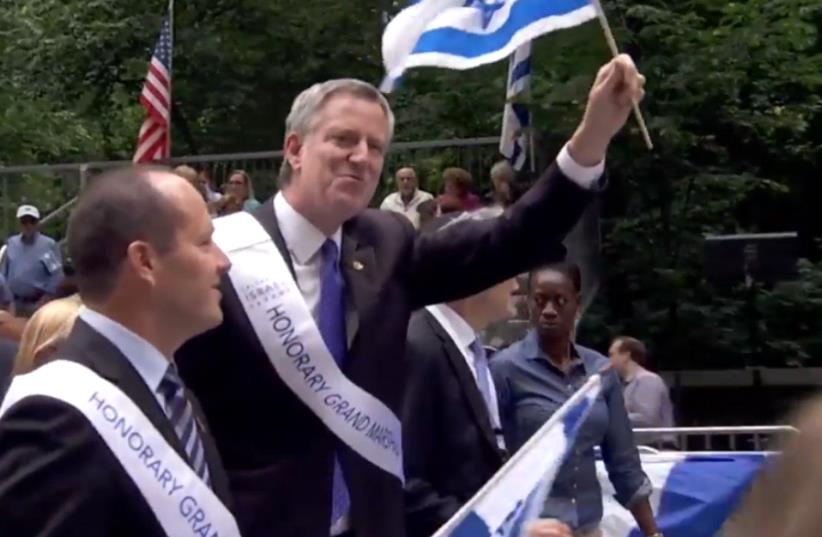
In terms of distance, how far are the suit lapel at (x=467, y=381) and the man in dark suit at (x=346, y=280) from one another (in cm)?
78

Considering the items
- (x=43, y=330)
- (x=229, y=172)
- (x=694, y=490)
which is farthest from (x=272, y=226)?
(x=229, y=172)

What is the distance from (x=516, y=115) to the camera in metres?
13.5

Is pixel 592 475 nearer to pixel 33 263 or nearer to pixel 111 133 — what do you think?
pixel 33 263

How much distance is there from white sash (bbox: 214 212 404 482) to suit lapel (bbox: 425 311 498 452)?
3.12 ft

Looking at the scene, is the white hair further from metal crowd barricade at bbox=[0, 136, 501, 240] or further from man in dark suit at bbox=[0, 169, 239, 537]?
metal crowd barricade at bbox=[0, 136, 501, 240]

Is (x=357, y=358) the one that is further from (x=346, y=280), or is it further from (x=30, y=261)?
(x=30, y=261)

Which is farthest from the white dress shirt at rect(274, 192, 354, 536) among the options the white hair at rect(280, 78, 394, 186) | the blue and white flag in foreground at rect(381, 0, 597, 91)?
the blue and white flag in foreground at rect(381, 0, 597, 91)

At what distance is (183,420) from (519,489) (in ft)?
4.87

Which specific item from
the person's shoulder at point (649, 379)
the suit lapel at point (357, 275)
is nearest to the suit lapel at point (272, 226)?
the suit lapel at point (357, 275)

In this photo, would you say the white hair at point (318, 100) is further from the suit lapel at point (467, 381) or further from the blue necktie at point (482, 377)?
the blue necktie at point (482, 377)

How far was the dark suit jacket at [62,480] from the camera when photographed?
2.97 m

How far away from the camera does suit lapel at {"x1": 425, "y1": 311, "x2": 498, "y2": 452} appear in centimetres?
530

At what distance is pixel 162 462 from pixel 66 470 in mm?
247

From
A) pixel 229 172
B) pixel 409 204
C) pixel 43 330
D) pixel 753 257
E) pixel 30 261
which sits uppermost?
pixel 43 330
